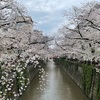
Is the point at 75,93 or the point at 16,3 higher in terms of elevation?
the point at 16,3

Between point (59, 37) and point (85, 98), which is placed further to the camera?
point (59, 37)

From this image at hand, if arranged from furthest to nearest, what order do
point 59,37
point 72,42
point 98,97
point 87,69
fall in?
1. point 59,37
2. point 72,42
3. point 87,69
4. point 98,97

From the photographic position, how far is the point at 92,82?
54.7 ft

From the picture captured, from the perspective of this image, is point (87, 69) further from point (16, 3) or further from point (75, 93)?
point (16, 3)

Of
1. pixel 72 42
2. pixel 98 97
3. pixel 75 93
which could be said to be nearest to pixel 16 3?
pixel 98 97

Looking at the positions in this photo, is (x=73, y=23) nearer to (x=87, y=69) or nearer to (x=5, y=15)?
(x=87, y=69)

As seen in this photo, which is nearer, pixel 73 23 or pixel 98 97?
pixel 98 97

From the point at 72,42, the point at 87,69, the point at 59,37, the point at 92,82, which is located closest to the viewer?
the point at 92,82

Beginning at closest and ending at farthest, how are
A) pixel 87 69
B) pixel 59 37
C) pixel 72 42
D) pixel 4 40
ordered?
pixel 4 40 < pixel 87 69 < pixel 72 42 < pixel 59 37

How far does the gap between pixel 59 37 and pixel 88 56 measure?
1169 centimetres

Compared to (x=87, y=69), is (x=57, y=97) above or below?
below

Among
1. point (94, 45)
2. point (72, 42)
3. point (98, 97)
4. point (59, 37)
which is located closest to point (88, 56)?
point (94, 45)

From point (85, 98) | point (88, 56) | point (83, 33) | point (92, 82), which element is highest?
point (83, 33)

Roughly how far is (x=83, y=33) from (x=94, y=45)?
1.35 metres
